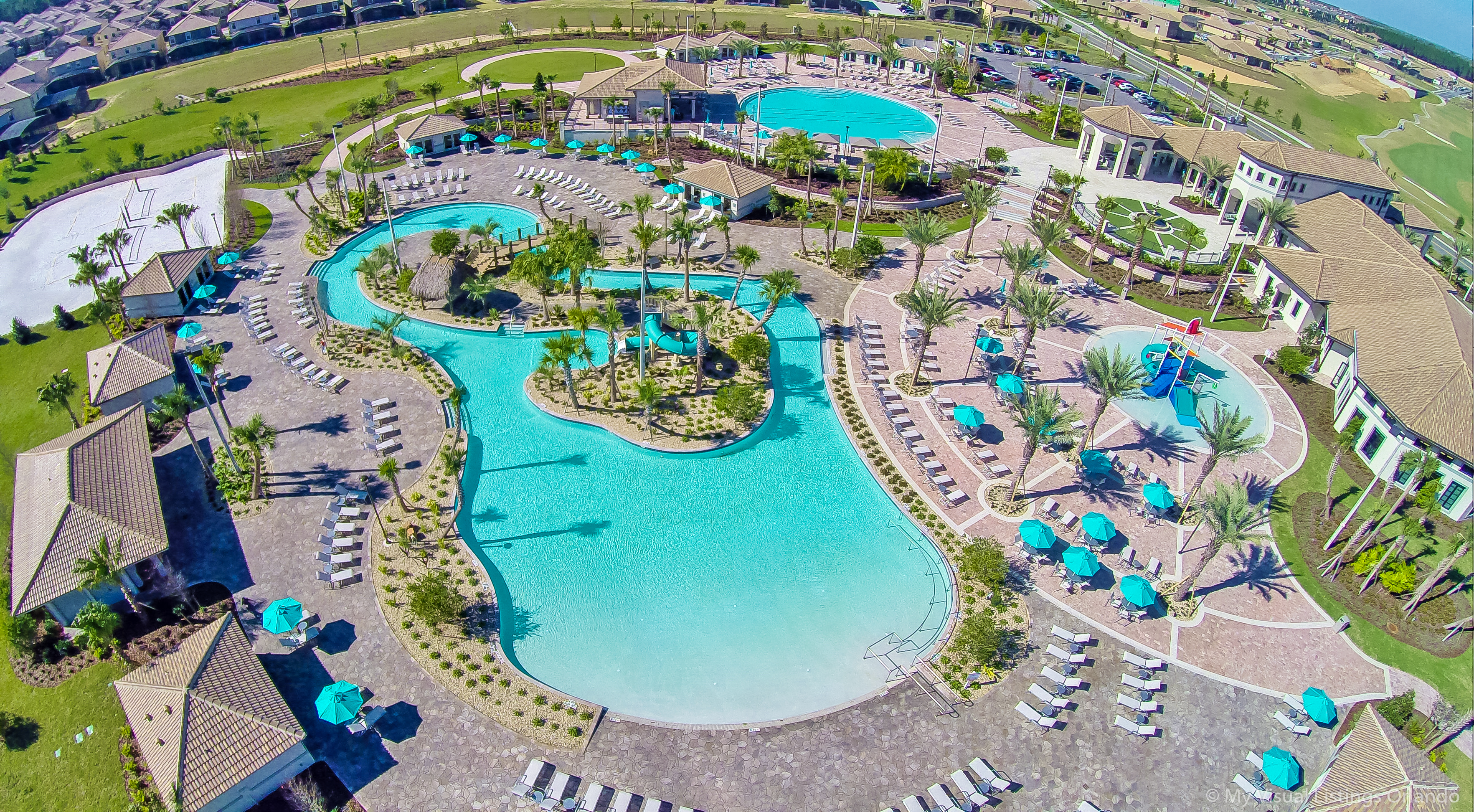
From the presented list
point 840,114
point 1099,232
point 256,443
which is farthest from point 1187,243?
point 256,443

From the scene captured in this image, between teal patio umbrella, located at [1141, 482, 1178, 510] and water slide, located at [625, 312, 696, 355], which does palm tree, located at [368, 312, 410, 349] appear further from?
teal patio umbrella, located at [1141, 482, 1178, 510]

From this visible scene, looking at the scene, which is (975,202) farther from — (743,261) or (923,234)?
(743,261)

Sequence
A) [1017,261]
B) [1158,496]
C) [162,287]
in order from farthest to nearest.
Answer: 1. [162,287]
2. [1017,261]
3. [1158,496]

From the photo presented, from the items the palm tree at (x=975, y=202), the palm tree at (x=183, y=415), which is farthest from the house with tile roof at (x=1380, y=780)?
the palm tree at (x=183, y=415)

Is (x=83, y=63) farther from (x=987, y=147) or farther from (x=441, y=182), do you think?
(x=987, y=147)

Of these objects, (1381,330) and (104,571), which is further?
(1381,330)

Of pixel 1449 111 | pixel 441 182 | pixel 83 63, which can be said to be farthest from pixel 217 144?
pixel 1449 111

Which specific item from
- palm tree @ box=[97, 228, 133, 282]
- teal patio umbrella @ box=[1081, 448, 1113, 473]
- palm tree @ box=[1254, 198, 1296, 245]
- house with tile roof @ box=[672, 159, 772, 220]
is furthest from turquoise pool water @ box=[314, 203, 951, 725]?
palm tree @ box=[1254, 198, 1296, 245]
